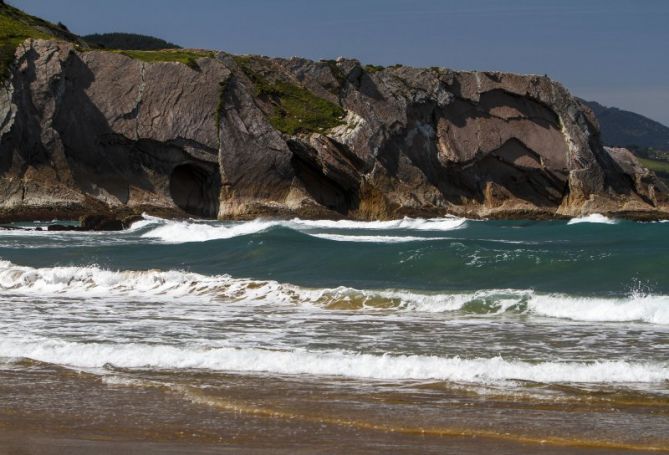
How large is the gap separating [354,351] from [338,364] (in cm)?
103

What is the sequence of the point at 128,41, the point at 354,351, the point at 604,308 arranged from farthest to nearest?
the point at 128,41 < the point at 604,308 < the point at 354,351

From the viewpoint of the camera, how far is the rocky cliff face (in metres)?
47.4

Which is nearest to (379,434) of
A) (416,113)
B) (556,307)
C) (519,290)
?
(556,307)

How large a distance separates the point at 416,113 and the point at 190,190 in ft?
46.9

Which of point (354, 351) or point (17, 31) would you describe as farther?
point (17, 31)

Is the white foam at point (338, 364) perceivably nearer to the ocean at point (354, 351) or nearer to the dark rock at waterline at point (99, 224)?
the ocean at point (354, 351)

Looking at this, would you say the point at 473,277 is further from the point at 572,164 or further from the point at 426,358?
the point at 572,164

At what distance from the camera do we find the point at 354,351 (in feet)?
38.3

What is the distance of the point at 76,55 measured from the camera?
49750mm

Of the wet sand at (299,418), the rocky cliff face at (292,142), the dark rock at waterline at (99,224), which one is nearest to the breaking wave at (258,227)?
the dark rock at waterline at (99,224)

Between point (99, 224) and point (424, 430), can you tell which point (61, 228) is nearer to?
point (99, 224)

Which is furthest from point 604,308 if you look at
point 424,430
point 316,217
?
point 316,217

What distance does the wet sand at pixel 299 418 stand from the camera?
743 cm

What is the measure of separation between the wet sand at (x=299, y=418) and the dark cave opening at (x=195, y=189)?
40352mm
